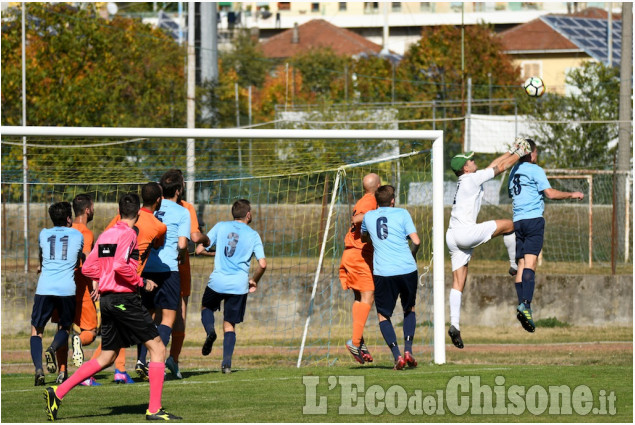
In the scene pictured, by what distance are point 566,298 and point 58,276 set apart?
11.3m

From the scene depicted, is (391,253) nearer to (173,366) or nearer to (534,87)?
(173,366)

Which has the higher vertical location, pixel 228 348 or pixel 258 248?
pixel 258 248

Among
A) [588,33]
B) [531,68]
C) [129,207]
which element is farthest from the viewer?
[531,68]

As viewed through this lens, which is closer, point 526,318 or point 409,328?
point 526,318

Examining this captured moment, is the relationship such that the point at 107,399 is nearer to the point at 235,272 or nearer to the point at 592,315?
the point at 235,272

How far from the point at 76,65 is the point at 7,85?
14.1 ft

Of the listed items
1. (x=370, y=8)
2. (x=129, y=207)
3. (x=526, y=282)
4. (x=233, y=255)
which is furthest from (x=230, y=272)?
(x=370, y=8)

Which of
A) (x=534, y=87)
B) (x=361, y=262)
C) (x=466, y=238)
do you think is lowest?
(x=361, y=262)

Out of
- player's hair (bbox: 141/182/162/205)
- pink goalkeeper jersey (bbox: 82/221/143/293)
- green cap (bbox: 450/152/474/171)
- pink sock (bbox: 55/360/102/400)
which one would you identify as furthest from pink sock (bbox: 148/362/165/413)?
green cap (bbox: 450/152/474/171)

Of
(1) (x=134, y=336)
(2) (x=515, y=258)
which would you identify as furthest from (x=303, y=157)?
(1) (x=134, y=336)

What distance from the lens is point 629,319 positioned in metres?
19.7

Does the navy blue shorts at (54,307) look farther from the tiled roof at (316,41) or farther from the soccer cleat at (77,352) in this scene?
the tiled roof at (316,41)

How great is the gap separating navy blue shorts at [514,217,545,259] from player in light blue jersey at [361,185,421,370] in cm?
128

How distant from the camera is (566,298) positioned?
64.4 ft
